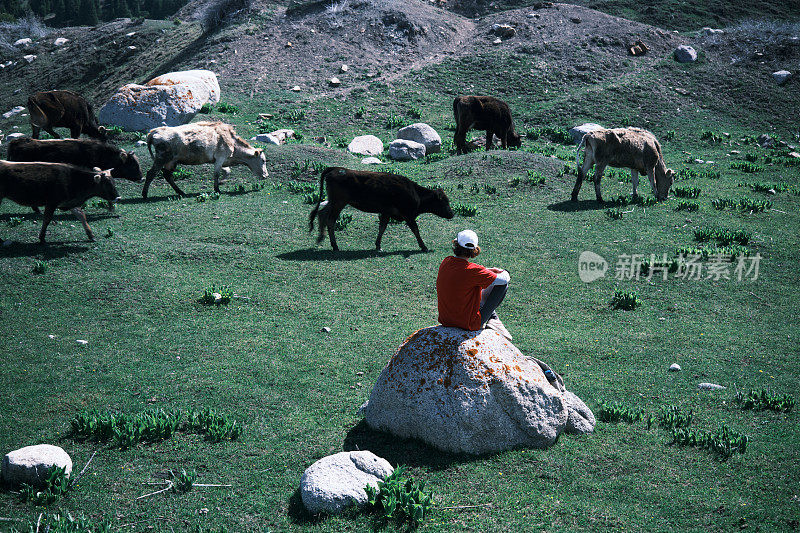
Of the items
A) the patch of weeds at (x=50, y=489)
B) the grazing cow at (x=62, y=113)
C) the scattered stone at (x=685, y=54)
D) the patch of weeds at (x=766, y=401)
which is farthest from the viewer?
the scattered stone at (x=685, y=54)

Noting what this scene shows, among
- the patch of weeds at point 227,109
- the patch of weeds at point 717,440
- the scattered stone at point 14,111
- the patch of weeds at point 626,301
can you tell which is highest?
the patch of weeds at point 227,109

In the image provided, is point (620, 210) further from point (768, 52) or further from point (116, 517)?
point (768, 52)

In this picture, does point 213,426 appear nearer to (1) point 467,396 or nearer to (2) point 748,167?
(1) point 467,396

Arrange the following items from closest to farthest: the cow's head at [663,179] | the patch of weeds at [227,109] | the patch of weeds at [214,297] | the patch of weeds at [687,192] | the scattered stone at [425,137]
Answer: the patch of weeds at [214,297] < the patch of weeds at [687,192] < the cow's head at [663,179] < the scattered stone at [425,137] < the patch of weeds at [227,109]

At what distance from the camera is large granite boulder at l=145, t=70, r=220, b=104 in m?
22.5

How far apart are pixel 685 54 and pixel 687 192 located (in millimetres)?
16085

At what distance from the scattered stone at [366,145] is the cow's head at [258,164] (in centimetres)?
370

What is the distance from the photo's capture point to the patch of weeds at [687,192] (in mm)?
16578

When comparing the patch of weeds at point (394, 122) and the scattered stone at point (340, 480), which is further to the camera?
the patch of weeds at point (394, 122)

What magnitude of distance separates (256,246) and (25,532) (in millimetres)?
8669

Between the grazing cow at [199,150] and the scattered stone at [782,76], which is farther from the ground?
the scattered stone at [782,76]

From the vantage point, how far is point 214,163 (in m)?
17.9

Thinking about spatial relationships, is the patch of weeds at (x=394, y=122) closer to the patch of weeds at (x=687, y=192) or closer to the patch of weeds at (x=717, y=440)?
the patch of weeds at (x=687, y=192)

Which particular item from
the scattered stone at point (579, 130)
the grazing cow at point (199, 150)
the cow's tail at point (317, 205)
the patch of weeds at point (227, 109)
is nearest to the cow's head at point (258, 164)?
the grazing cow at point (199, 150)
